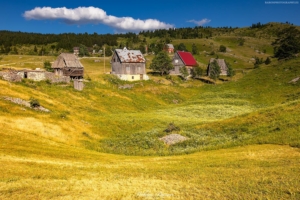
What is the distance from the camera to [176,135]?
38688 mm

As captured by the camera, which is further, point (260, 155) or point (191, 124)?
point (191, 124)

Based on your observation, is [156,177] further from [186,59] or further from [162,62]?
[186,59]

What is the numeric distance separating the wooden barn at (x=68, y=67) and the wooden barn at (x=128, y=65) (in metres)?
15.8

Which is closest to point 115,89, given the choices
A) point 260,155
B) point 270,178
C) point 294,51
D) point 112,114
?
point 112,114

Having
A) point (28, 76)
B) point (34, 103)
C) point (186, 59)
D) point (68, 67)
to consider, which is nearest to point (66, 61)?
point (68, 67)

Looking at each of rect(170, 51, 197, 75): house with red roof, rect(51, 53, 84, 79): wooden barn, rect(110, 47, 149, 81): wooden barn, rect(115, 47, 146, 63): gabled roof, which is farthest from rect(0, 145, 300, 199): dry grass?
rect(170, 51, 197, 75): house with red roof

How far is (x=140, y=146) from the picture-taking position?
3584 centimetres

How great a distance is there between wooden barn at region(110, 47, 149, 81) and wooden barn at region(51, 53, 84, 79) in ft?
51.9

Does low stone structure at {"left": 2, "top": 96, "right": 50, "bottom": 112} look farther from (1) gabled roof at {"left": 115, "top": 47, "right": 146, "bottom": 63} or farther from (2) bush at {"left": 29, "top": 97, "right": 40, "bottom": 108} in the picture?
(1) gabled roof at {"left": 115, "top": 47, "right": 146, "bottom": 63}

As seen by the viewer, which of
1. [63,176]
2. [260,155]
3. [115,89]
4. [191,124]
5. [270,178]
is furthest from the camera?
[115,89]

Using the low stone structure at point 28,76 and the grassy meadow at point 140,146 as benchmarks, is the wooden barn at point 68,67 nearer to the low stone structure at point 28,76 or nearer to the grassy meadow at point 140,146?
the grassy meadow at point 140,146

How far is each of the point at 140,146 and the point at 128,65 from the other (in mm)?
53153

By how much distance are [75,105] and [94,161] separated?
98.7ft

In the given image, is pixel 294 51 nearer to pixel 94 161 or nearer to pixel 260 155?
pixel 260 155
